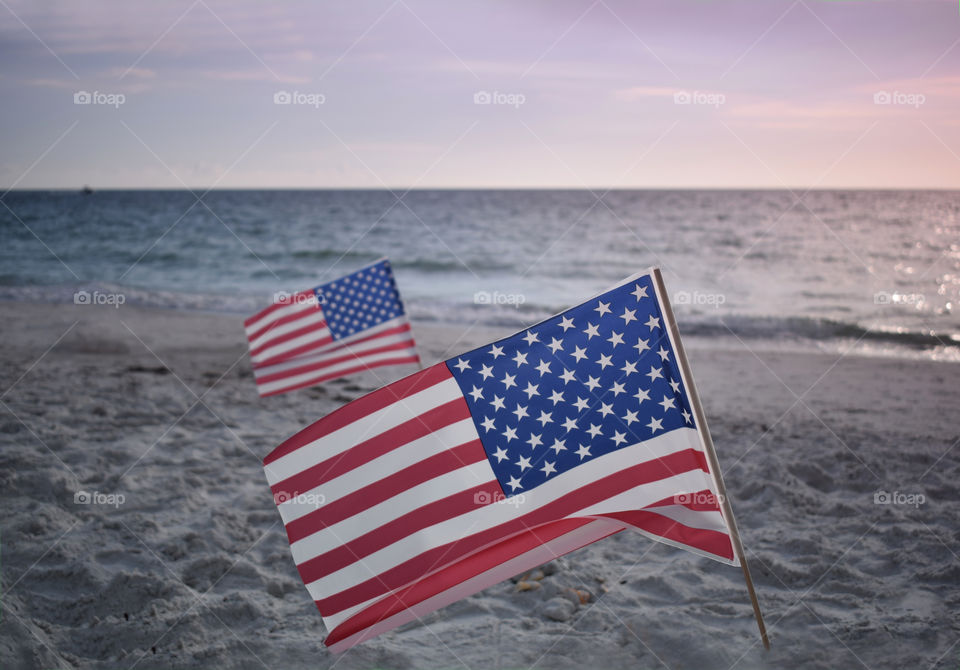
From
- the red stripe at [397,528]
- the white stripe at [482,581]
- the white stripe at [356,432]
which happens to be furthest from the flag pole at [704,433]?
the white stripe at [356,432]

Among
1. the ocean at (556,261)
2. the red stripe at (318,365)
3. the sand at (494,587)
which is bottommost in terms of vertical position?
the sand at (494,587)

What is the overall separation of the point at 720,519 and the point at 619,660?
1.11m

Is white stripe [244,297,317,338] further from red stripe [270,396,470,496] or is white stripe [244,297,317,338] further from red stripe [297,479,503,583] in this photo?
red stripe [297,479,503,583]

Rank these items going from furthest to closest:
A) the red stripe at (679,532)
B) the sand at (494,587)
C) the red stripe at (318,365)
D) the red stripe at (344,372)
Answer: the red stripe at (318,365) < the red stripe at (344,372) < the sand at (494,587) < the red stripe at (679,532)

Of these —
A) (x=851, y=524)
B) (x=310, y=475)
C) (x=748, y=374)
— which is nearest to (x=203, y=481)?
(x=310, y=475)

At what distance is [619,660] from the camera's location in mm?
3895

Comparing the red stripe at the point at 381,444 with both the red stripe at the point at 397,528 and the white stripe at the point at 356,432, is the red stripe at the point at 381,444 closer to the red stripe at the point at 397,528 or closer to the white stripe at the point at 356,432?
the white stripe at the point at 356,432

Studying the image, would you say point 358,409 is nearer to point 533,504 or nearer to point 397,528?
point 397,528

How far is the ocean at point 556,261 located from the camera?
15.2 metres

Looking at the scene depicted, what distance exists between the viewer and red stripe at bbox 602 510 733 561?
3.43 meters

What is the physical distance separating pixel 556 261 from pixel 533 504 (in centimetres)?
2260

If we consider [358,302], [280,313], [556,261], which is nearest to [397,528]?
[358,302]

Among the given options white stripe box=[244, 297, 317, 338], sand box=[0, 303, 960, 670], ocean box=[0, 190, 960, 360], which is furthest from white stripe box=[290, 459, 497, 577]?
ocean box=[0, 190, 960, 360]

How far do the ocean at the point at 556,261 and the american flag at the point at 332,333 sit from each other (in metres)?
7.82
